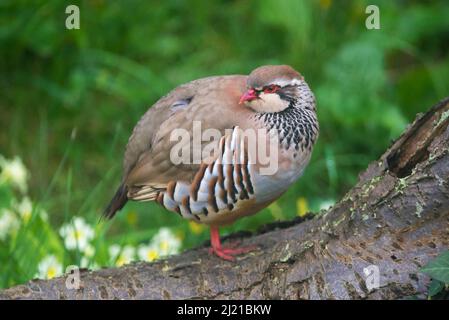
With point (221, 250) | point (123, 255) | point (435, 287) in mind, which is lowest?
point (435, 287)

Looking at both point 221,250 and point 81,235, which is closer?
point 221,250

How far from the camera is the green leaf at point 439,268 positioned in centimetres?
253

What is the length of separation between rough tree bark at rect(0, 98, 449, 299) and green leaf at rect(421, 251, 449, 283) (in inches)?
5.8

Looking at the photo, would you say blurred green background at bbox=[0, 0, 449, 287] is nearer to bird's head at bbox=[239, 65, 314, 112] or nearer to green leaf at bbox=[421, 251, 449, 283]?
bird's head at bbox=[239, 65, 314, 112]

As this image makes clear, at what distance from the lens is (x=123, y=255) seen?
392cm

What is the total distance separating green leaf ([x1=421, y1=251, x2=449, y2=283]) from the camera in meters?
2.53

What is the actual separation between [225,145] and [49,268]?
3.29ft

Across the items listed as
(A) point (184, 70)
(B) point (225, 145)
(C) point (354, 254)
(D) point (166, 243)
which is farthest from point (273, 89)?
(A) point (184, 70)

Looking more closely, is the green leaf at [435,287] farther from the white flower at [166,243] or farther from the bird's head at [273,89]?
the white flower at [166,243]

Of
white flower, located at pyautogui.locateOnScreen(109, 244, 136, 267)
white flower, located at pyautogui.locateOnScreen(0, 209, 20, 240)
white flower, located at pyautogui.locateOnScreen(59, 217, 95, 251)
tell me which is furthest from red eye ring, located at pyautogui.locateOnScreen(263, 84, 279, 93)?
white flower, located at pyautogui.locateOnScreen(0, 209, 20, 240)

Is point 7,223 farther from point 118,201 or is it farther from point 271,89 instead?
point 271,89

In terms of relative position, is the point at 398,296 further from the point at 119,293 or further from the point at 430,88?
the point at 430,88

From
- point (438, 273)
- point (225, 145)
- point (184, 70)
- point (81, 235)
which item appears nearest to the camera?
point (438, 273)

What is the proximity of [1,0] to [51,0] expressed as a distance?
1.09ft
